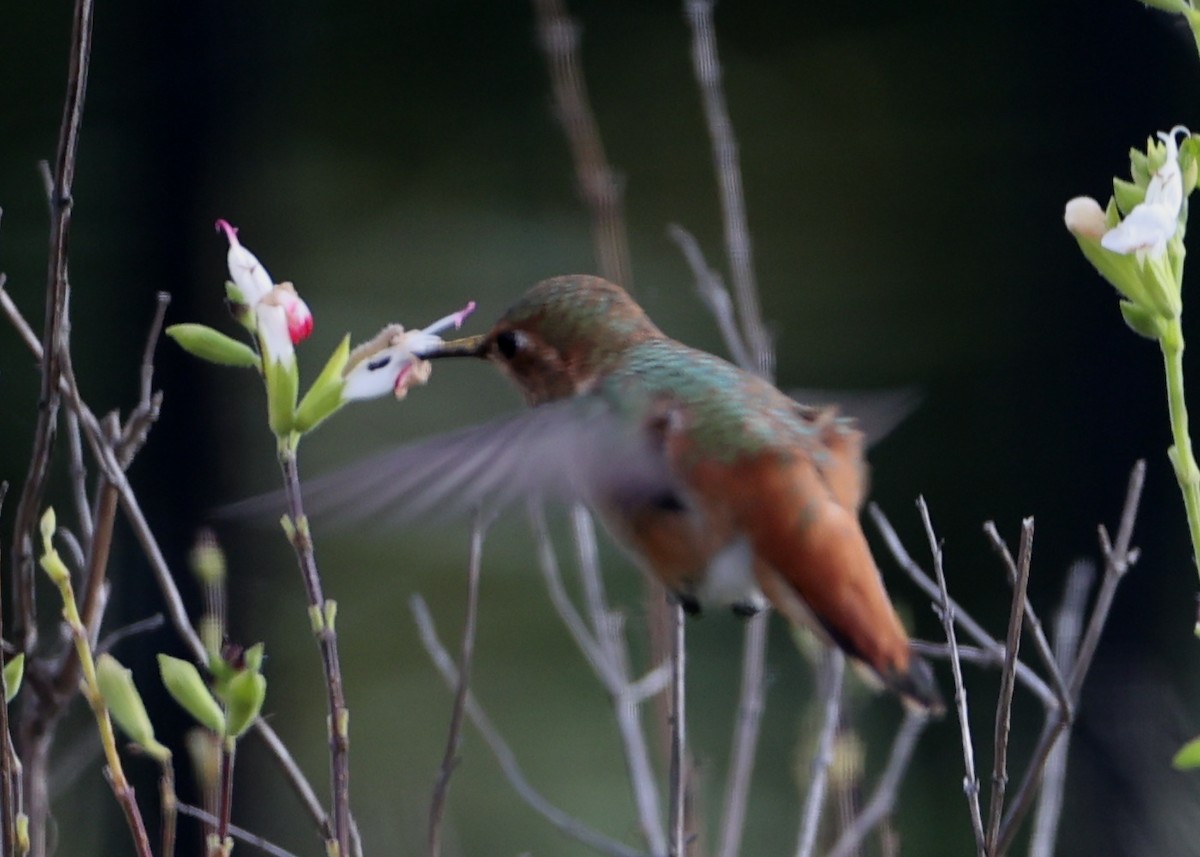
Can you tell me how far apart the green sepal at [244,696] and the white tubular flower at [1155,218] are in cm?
50

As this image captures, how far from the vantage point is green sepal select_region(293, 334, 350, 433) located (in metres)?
0.81

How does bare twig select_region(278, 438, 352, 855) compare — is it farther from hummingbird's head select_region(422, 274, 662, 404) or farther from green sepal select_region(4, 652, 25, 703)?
hummingbird's head select_region(422, 274, 662, 404)

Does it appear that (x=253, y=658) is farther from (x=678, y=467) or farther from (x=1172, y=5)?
(x=1172, y=5)

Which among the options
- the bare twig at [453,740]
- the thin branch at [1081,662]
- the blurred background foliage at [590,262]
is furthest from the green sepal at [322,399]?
the blurred background foliage at [590,262]

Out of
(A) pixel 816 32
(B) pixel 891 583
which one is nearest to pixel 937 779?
(B) pixel 891 583

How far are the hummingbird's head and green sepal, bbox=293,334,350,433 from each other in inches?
12.6

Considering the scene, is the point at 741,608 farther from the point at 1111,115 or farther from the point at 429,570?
the point at 1111,115

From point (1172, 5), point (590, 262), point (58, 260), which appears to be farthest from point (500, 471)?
point (590, 262)

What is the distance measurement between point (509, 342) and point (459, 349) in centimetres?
6

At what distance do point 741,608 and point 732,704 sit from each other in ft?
5.47

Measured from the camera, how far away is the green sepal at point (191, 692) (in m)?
0.74

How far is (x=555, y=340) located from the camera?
1.19 meters

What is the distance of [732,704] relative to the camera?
2.71 meters

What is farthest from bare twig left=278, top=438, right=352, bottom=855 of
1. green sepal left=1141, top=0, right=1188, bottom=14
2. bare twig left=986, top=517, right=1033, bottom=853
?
green sepal left=1141, top=0, right=1188, bottom=14
